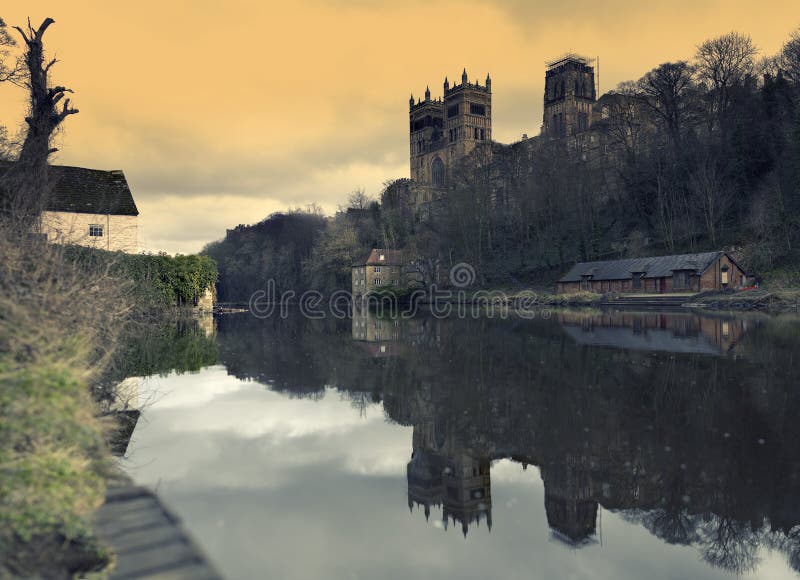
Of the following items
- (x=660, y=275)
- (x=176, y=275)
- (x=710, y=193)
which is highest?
(x=710, y=193)

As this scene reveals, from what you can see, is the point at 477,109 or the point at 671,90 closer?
the point at 671,90

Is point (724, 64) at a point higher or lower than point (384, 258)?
higher

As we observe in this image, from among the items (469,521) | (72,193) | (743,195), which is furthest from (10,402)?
(743,195)

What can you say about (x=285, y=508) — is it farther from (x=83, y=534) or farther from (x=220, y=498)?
(x=83, y=534)

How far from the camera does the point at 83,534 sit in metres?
4.59

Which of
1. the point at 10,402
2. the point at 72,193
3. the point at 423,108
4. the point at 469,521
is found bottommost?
the point at 469,521

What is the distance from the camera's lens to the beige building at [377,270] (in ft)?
274

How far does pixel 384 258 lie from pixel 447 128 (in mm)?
64955

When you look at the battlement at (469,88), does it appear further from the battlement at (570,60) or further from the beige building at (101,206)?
the beige building at (101,206)

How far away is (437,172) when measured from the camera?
139 meters

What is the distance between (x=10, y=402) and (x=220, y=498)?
3.41 meters

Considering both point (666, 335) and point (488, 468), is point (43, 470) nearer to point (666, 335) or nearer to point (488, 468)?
point (488, 468)

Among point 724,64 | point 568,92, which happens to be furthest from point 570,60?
point 724,64

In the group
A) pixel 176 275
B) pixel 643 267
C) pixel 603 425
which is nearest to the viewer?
pixel 603 425
